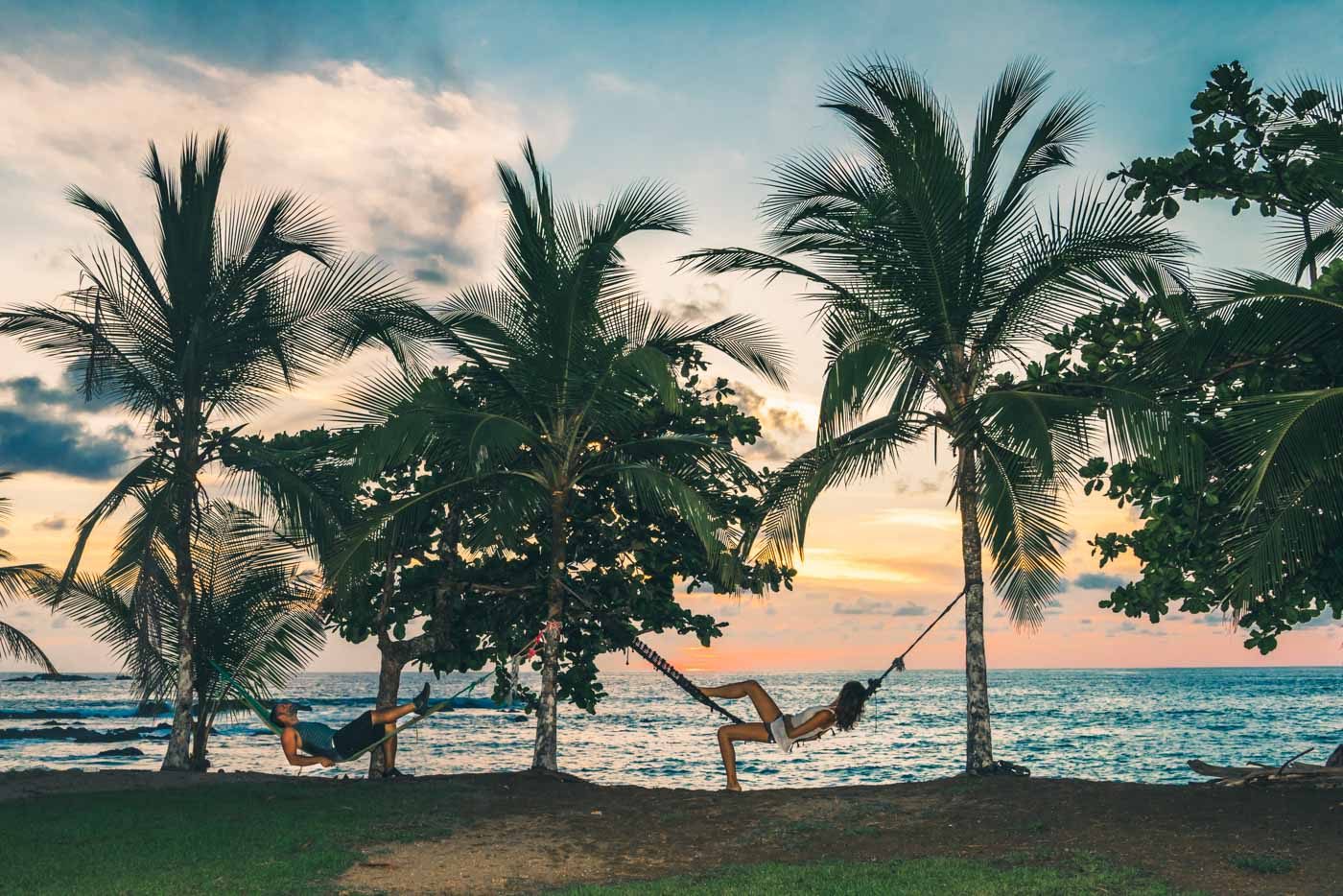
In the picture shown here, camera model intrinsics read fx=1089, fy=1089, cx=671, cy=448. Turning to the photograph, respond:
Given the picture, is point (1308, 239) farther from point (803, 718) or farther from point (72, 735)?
point (72, 735)

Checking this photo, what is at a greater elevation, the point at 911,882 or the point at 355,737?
the point at 355,737

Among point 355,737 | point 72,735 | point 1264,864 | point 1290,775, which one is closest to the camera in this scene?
point 1264,864

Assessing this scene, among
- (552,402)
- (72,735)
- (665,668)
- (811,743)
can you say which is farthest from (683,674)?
(72,735)

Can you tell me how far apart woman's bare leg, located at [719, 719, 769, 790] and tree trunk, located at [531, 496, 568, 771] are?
6.74ft

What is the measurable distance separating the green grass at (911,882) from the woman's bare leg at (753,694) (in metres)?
3.14

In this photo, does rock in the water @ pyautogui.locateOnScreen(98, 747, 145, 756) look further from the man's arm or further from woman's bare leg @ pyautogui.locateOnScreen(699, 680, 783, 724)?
woman's bare leg @ pyautogui.locateOnScreen(699, 680, 783, 724)

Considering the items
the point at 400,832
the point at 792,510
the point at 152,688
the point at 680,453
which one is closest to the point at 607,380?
the point at 680,453

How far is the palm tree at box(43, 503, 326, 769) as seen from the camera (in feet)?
46.9

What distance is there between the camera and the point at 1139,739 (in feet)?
136

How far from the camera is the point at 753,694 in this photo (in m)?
12.0

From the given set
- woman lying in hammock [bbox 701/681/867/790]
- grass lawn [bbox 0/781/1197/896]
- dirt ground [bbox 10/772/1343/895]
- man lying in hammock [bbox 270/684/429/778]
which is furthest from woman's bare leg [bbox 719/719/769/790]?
man lying in hammock [bbox 270/684/429/778]

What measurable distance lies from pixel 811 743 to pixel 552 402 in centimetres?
2336

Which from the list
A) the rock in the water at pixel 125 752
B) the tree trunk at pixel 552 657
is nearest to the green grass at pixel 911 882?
the tree trunk at pixel 552 657

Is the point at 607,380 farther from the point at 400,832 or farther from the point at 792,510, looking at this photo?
the point at 400,832
